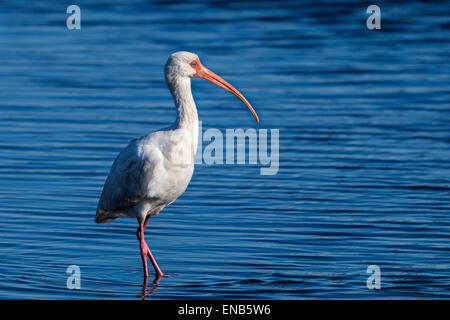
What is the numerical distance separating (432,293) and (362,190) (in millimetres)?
3517

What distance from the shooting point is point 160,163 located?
893 cm

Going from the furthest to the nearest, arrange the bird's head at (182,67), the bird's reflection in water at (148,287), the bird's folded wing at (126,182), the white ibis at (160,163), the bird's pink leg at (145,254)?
1. the bird's head at (182,67)
2. the bird's pink leg at (145,254)
3. the bird's folded wing at (126,182)
4. the white ibis at (160,163)
5. the bird's reflection in water at (148,287)

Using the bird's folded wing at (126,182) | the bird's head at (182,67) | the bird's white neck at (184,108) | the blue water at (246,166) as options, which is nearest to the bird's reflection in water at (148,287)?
the blue water at (246,166)

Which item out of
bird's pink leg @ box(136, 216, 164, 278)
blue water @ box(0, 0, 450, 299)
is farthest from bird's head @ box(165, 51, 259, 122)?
blue water @ box(0, 0, 450, 299)

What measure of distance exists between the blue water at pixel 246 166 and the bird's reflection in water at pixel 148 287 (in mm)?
33

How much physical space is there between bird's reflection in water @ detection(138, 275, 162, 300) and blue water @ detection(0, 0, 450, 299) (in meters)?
0.03

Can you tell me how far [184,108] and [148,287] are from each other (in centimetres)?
155

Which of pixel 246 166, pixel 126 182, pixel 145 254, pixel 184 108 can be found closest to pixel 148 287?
pixel 145 254

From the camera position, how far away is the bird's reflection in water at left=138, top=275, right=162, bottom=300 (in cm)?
866

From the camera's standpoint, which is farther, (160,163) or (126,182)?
(126,182)

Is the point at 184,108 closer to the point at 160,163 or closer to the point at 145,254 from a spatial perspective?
the point at 160,163

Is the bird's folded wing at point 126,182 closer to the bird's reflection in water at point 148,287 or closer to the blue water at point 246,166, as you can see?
the blue water at point 246,166

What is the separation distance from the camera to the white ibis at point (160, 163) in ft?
29.3

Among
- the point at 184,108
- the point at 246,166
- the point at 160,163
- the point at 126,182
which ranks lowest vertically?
the point at 126,182
